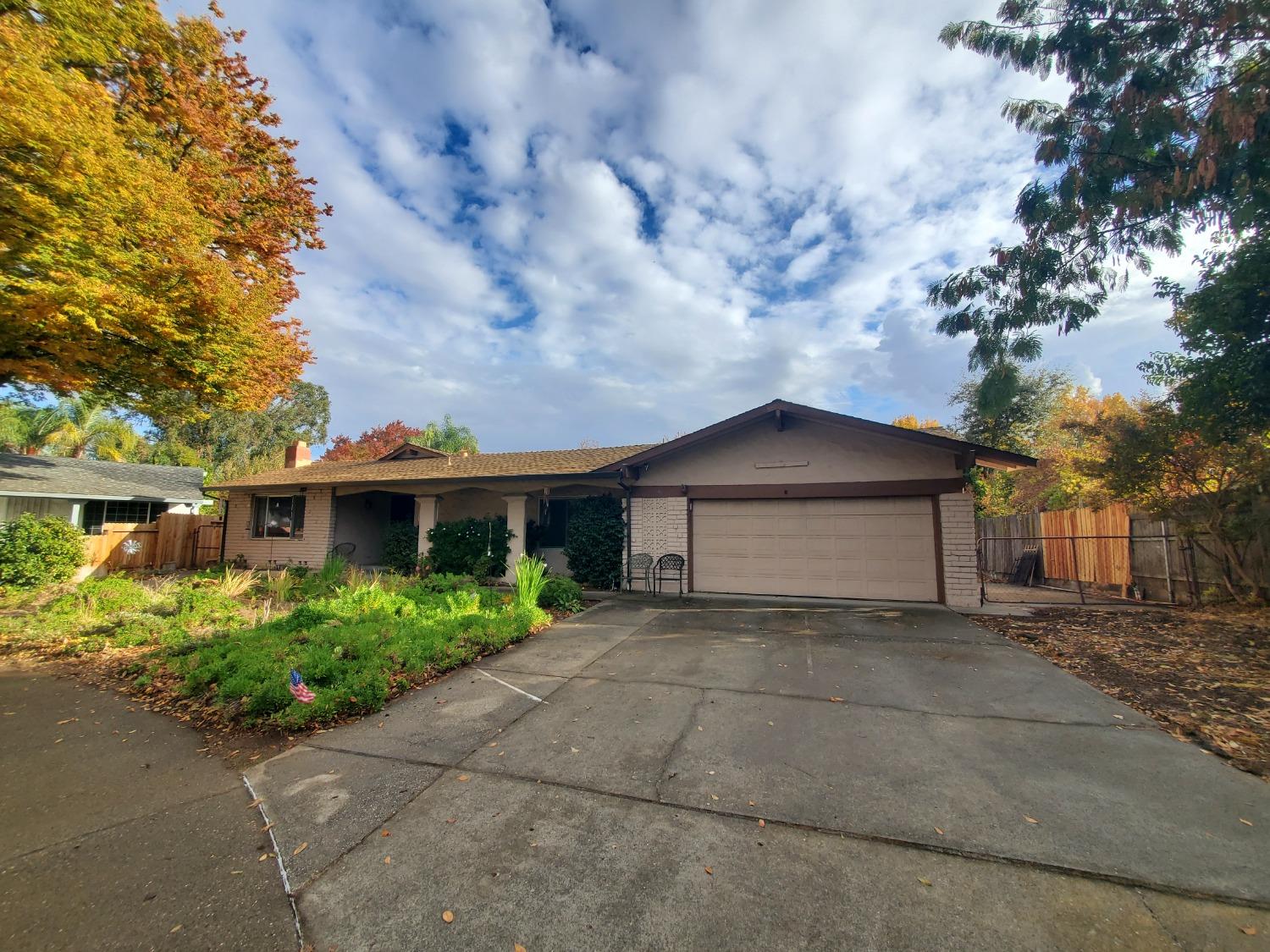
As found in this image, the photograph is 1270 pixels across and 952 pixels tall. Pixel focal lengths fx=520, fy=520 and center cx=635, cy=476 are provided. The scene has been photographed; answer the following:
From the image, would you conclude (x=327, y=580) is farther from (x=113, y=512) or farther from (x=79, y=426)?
(x=79, y=426)

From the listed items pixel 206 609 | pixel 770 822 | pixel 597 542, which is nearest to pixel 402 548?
pixel 597 542

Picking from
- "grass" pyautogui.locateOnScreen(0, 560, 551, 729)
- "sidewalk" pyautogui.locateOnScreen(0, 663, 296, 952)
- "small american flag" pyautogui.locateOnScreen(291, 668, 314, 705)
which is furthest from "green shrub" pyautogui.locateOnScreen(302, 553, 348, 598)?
"small american flag" pyautogui.locateOnScreen(291, 668, 314, 705)

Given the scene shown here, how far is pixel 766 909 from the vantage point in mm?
2271

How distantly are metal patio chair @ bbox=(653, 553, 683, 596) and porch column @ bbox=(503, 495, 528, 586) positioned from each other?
3.71 meters

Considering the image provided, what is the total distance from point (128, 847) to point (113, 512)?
22699 mm

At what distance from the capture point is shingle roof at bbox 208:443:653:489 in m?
13.7

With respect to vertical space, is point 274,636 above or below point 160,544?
below

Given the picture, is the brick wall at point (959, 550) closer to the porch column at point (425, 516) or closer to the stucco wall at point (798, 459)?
the stucco wall at point (798, 459)

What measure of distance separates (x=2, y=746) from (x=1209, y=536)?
15.8 m

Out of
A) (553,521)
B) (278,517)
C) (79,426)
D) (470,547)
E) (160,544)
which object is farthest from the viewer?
(79,426)

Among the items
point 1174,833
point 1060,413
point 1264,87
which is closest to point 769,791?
point 1174,833

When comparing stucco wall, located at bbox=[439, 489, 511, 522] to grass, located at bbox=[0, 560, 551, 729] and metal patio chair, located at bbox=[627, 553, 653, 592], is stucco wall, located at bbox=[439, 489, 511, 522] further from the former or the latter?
metal patio chair, located at bbox=[627, 553, 653, 592]

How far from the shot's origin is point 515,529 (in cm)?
1334

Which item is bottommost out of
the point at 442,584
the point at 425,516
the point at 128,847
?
the point at 128,847
